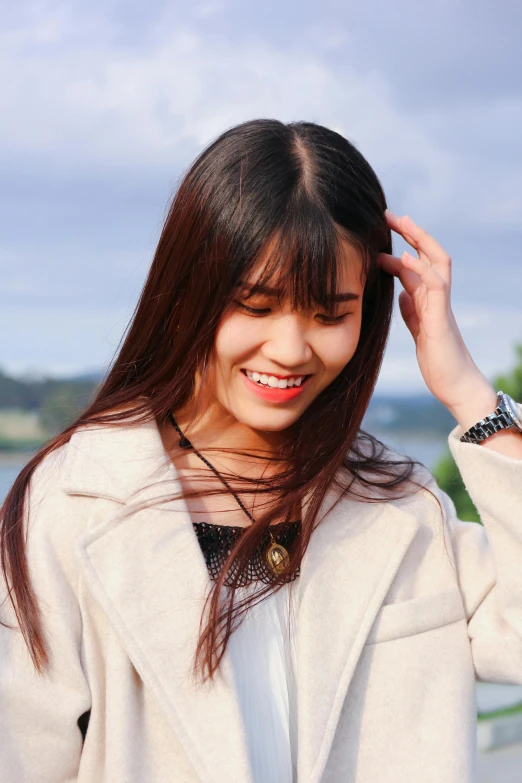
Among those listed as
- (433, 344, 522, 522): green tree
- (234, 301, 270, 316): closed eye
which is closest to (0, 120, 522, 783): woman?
(234, 301, 270, 316): closed eye

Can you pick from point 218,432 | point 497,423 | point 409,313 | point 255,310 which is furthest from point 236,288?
point 497,423

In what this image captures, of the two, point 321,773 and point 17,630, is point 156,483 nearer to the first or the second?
point 17,630

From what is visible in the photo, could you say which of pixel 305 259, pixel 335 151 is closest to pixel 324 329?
pixel 305 259

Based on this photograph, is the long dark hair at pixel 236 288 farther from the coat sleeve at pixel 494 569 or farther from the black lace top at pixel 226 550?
the coat sleeve at pixel 494 569

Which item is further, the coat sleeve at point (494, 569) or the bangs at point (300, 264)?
the coat sleeve at point (494, 569)

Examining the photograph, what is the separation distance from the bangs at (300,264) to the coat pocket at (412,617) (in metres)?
0.65

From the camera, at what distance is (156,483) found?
2.02m

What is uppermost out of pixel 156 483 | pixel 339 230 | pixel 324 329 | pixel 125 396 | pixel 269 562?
pixel 339 230

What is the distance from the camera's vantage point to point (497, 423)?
213 cm

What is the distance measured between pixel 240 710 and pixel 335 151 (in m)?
1.15

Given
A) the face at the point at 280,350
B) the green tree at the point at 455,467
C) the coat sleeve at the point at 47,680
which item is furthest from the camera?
the green tree at the point at 455,467

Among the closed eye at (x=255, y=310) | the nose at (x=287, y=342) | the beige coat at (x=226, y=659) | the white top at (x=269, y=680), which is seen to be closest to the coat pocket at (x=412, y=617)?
the beige coat at (x=226, y=659)

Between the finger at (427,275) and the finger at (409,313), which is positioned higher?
the finger at (427,275)

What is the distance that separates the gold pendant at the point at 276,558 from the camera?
2.09 m
